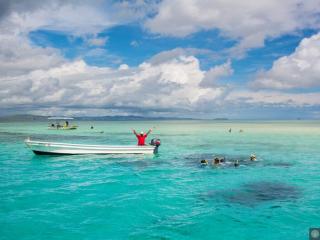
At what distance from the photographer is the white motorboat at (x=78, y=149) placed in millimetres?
37031

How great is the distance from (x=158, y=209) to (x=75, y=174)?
11925 millimetres

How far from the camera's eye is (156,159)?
3566 cm

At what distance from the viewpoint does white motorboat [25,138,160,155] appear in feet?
121

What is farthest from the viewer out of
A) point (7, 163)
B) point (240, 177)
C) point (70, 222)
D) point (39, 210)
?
point (7, 163)

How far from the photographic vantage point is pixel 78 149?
123 feet

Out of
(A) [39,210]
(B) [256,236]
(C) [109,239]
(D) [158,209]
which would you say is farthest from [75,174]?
(B) [256,236]

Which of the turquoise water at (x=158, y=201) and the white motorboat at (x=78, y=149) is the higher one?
the white motorboat at (x=78, y=149)

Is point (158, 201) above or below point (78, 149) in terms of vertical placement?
below

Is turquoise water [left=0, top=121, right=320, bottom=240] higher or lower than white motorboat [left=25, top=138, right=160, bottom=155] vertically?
lower

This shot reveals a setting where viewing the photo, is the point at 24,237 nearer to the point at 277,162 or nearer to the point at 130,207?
the point at 130,207

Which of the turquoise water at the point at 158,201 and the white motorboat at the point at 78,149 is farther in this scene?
the white motorboat at the point at 78,149

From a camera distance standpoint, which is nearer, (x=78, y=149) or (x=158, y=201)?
(x=158, y=201)

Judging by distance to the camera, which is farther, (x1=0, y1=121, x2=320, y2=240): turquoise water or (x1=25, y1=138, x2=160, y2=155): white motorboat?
(x1=25, y1=138, x2=160, y2=155): white motorboat

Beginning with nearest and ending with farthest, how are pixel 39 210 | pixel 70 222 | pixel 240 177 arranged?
pixel 70 222 → pixel 39 210 → pixel 240 177
